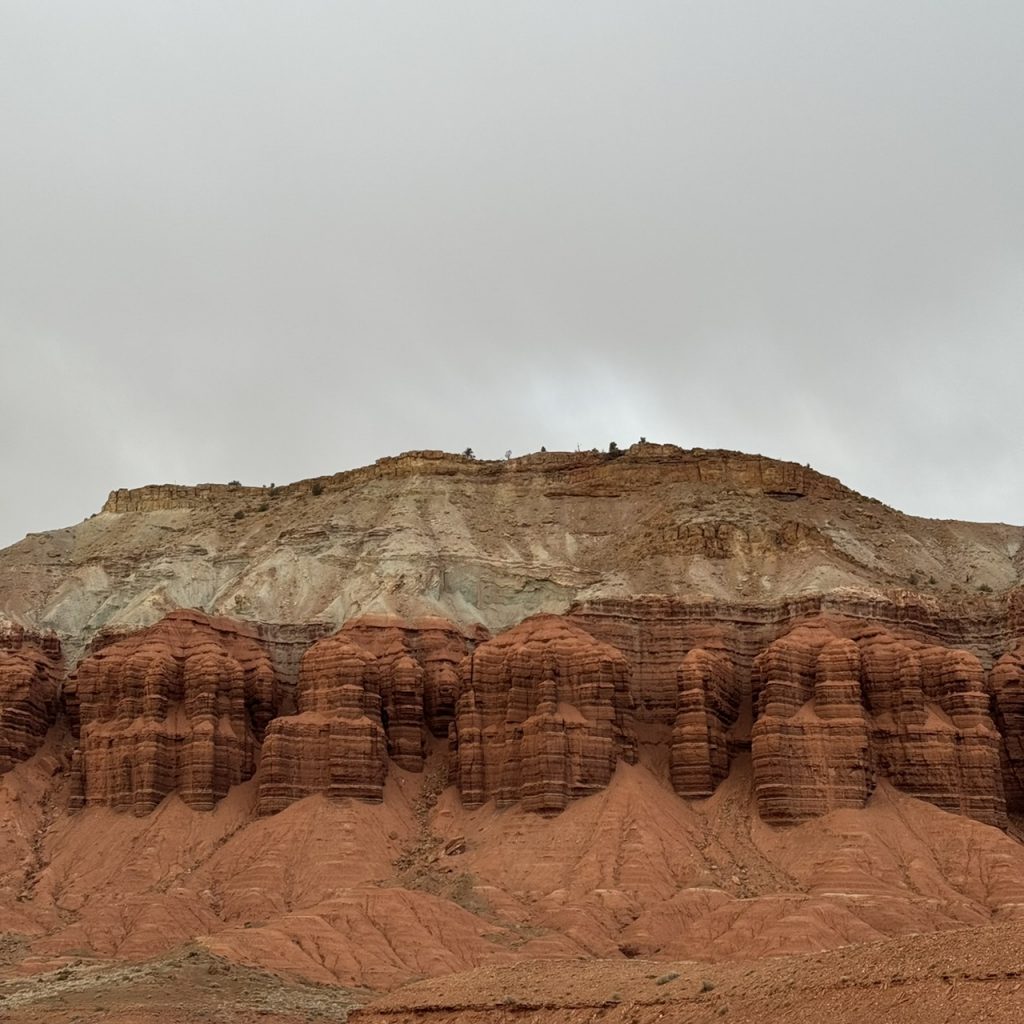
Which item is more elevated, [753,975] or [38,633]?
[38,633]

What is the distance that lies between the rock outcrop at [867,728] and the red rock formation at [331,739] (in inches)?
809

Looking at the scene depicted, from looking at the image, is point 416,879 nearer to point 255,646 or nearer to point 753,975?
point 255,646

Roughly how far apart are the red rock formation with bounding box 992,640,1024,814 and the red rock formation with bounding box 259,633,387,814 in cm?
3332

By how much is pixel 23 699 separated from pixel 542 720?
107 ft

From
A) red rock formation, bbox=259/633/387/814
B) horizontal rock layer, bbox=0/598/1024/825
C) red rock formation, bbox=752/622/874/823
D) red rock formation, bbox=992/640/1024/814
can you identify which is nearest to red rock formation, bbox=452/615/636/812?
horizontal rock layer, bbox=0/598/1024/825

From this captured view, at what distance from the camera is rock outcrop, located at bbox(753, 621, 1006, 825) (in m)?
67.2

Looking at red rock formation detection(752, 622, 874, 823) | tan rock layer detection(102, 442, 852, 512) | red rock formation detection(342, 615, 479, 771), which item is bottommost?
red rock formation detection(752, 622, 874, 823)

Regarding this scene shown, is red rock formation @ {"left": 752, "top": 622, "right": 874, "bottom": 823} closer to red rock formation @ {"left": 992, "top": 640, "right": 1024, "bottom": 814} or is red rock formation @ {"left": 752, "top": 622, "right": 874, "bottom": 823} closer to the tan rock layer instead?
red rock formation @ {"left": 992, "top": 640, "right": 1024, "bottom": 814}

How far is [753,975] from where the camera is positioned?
31.6 metres

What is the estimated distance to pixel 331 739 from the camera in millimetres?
73062

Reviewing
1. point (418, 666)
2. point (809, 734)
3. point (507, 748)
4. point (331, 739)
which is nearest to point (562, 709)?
point (507, 748)

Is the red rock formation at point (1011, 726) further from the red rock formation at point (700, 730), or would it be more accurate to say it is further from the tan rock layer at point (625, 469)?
the tan rock layer at point (625, 469)

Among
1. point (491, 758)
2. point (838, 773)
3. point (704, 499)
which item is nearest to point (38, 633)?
point (491, 758)

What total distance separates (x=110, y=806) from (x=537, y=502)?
132ft
